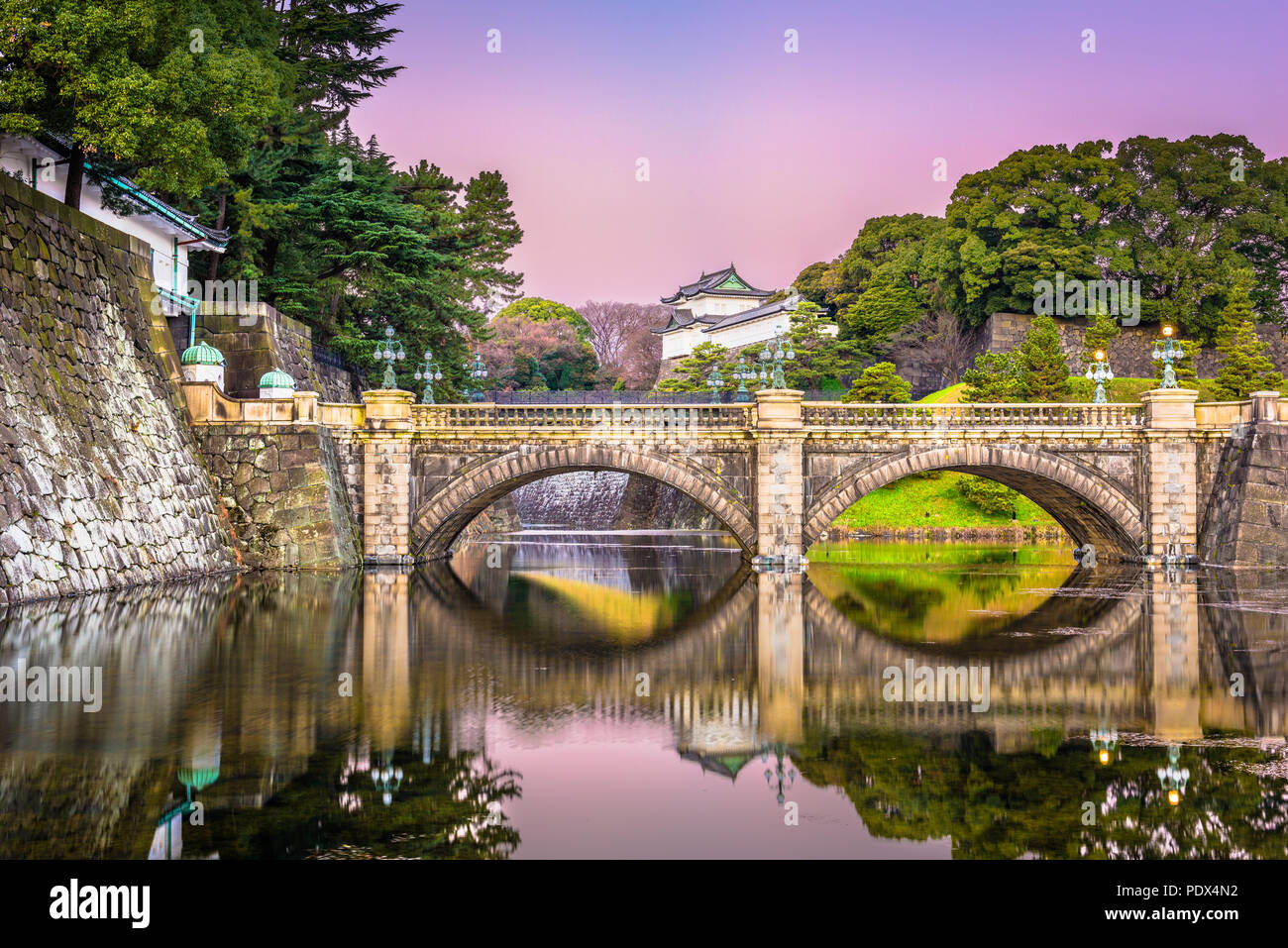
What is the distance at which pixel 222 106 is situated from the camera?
2688cm

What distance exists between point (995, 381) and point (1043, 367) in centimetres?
300

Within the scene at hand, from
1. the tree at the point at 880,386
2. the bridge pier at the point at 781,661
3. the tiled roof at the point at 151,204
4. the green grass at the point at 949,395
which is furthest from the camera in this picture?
the green grass at the point at 949,395

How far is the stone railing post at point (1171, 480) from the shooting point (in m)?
34.1

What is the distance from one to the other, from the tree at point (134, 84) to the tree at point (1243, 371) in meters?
42.2

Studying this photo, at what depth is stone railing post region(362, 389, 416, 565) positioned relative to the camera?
33.8 m

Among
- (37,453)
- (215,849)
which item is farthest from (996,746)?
(37,453)

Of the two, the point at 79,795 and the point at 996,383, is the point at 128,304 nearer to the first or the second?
the point at 79,795

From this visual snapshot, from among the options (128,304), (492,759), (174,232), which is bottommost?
(492,759)

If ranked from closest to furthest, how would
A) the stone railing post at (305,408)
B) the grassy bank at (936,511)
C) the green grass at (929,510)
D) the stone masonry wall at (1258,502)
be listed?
the stone railing post at (305,408)
the stone masonry wall at (1258,502)
the grassy bank at (936,511)
the green grass at (929,510)

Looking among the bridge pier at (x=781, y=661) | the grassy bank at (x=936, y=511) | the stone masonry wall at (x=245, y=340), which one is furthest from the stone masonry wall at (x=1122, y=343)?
the stone masonry wall at (x=245, y=340)

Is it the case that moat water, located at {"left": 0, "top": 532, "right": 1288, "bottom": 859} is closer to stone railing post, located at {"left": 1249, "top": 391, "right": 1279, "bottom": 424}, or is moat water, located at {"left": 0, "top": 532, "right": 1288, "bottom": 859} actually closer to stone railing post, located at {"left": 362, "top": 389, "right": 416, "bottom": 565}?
stone railing post, located at {"left": 362, "top": 389, "right": 416, "bottom": 565}

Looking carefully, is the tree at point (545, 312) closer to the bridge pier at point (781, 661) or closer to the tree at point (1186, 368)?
the tree at point (1186, 368)

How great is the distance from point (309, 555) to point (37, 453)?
10335 mm

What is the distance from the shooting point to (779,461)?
33.1 metres
